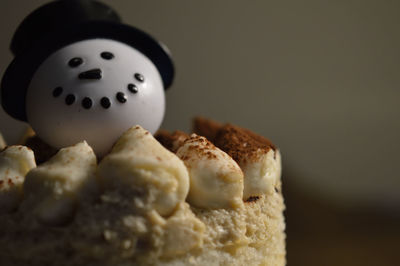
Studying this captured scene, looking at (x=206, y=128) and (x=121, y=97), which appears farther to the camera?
(x=206, y=128)

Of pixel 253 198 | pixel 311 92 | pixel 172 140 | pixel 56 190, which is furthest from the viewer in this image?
pixel 311 92

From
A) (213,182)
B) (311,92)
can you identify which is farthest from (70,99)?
(311,92)

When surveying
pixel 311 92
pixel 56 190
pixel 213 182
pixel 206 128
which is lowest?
pixel 56 190

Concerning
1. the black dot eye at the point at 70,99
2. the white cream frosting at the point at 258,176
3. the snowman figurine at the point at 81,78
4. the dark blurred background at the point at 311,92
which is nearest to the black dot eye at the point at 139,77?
the snowman figurine at the point at 81,78

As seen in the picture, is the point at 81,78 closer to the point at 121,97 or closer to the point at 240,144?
the point at 121,97

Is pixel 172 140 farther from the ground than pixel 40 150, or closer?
farther from the ground

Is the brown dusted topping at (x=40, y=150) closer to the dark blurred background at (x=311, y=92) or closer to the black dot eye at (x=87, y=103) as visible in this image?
the black dot eye at (x=87, y=103)

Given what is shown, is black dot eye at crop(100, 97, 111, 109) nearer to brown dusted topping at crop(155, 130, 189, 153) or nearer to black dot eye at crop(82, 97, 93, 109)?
black dot eye at crop(82, 97, 93, 109)
